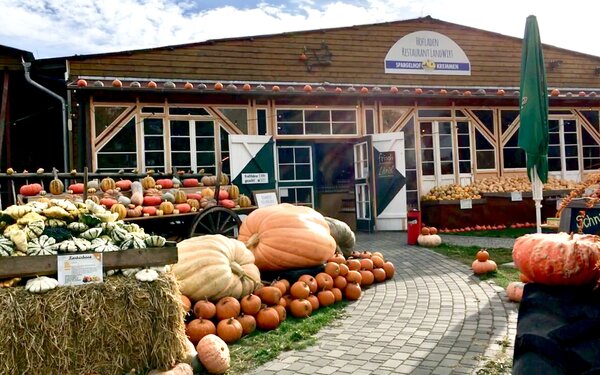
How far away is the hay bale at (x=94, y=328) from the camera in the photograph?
2.64 m

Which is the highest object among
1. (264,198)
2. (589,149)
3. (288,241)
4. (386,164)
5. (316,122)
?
(316,122)

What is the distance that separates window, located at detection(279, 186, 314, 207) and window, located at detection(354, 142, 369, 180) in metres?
1.29

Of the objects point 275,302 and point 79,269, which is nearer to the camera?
point 79,269

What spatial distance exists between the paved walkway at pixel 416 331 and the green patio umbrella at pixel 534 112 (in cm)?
151

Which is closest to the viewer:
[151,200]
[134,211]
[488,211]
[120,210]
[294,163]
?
[120,210]

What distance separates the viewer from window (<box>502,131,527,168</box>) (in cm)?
1324

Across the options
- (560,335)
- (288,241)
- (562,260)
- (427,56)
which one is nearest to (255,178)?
(288,241)

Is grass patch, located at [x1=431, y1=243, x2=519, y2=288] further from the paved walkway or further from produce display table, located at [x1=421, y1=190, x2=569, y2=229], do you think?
produce display table, located at [x1=421, y1=190, x2=569, y2=229]

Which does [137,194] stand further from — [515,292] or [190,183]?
[515,292]

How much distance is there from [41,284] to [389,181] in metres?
9.24

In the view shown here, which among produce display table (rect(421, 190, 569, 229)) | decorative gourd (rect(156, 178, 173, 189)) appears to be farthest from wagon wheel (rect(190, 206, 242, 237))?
produce display table (rect(421, 190, 569, 229))

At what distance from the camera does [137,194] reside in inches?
301

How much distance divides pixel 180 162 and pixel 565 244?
1005cm

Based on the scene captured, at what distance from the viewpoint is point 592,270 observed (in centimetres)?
163
